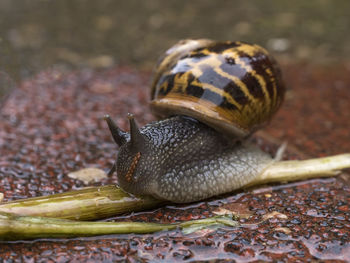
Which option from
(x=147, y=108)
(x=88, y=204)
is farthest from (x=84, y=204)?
(x=147, y=108)

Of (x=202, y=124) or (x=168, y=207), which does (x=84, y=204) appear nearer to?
(x=168, y=207)

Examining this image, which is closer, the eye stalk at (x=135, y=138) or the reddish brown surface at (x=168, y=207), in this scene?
the reddish brown surface at (x=168, y=207)

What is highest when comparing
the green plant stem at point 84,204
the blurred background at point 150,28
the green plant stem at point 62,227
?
the blurred background at point 150,28

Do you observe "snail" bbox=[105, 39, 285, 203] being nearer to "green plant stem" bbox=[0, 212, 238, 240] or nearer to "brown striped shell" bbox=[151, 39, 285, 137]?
"brown striped shell" bbox=[151, 39, 285, 137]

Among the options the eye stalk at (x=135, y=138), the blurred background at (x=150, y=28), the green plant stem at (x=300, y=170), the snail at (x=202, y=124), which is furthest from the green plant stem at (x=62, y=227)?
the blurred background at (x=150, y=28)

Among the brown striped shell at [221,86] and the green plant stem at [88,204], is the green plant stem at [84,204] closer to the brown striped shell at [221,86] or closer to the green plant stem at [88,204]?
the green plant stem at [88,204]

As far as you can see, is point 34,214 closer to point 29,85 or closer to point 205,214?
point 205,214

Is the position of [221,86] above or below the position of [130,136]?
above

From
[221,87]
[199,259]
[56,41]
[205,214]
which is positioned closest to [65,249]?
[199,259]
